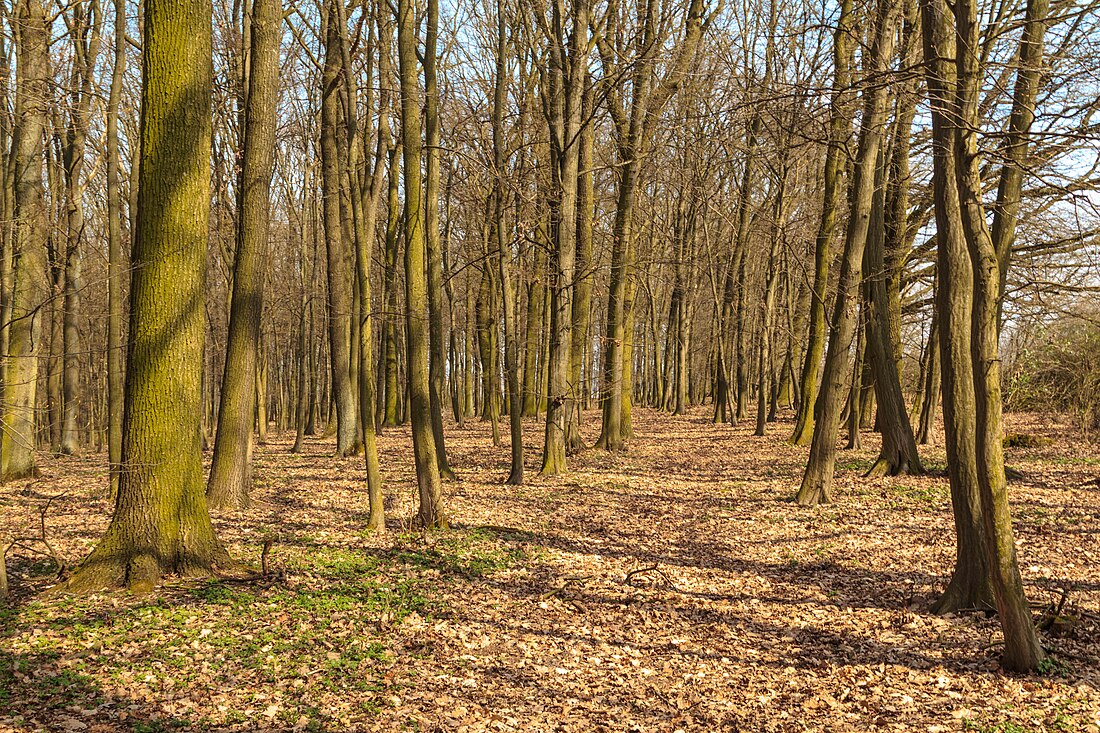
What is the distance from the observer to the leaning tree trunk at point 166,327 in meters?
6.86

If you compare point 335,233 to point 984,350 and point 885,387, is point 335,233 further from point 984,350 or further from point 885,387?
point 984,350

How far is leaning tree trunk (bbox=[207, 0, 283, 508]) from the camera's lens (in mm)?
10055

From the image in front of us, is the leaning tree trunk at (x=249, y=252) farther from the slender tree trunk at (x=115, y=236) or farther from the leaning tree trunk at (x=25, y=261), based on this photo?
the leaning tree trunk at (x=25, y=261)

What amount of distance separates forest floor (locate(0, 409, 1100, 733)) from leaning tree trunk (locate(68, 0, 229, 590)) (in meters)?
0.44

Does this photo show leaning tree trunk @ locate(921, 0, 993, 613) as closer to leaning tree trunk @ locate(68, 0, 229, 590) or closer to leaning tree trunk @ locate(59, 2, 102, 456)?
leaning tree trunk @ locate(68, 0, 229, 590)

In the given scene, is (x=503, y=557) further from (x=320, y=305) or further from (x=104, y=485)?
(x=320, y=305)

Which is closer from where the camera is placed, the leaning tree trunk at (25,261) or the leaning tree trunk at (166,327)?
the leaning tree trunk at (166,327)

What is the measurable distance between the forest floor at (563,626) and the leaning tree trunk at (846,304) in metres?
0.53

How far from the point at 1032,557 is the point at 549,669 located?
5.85 metres

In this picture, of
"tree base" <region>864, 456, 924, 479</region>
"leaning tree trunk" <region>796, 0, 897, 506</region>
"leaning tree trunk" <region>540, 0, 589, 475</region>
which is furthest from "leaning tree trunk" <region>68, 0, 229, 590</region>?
"tree base" <region>864, 456, 924, 479</region>

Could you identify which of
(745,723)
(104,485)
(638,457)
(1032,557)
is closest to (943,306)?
(1032,557)

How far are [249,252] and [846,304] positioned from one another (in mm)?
8192

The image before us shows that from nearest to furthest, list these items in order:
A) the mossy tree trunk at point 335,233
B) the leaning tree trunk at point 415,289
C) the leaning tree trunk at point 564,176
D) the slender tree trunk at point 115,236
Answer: the leaning tree trunk at point 415,289
the slender tree trunk at point 115,236
the leaning tree trunk at point 564,176
the mossy tree trunk at point 335,233

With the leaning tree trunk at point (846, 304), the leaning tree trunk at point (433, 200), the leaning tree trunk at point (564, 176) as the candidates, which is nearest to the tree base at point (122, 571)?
the leaning tree trunk at point (433, 200)
